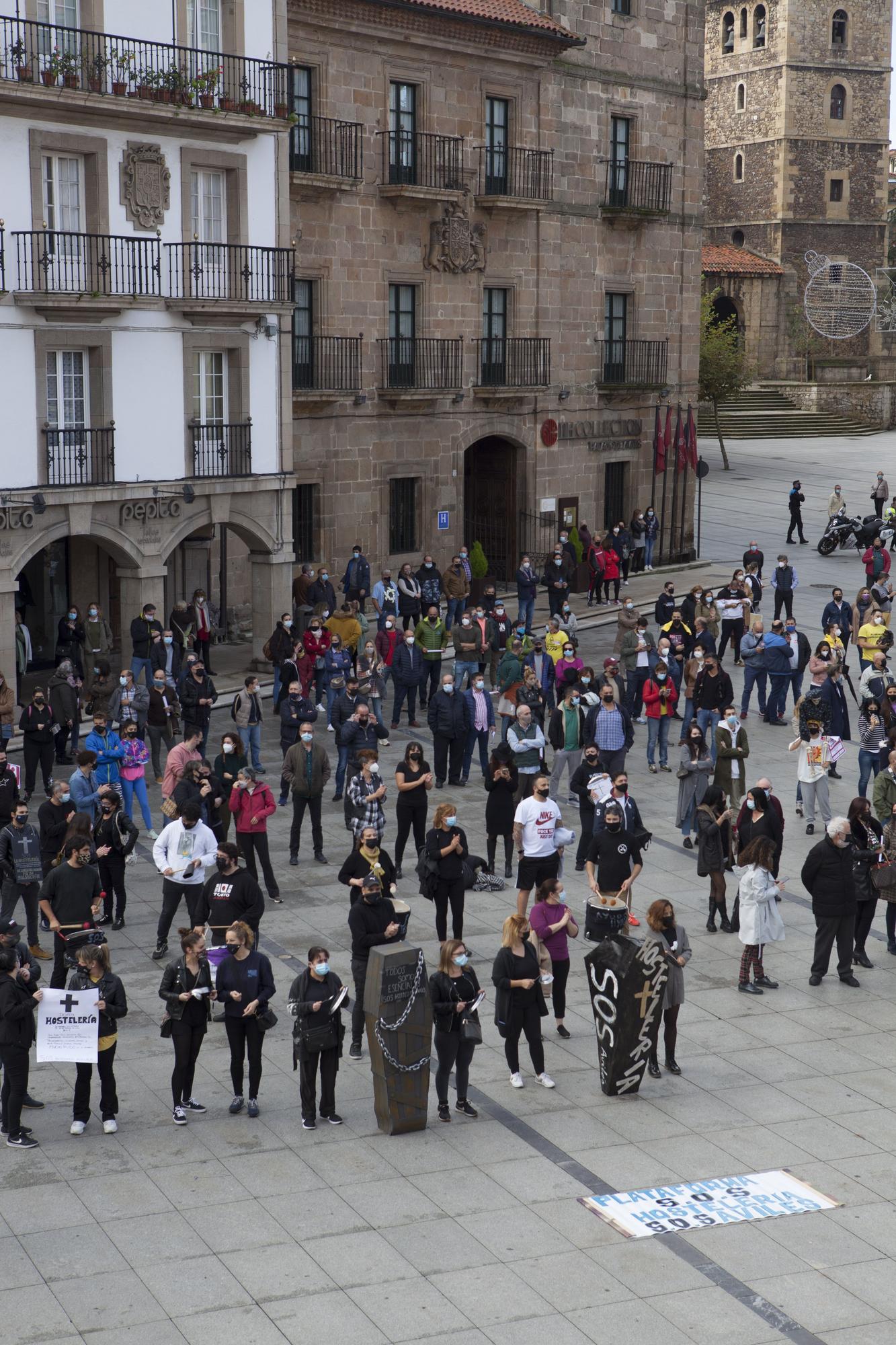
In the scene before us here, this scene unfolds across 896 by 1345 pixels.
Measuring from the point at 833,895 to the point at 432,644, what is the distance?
421 inches

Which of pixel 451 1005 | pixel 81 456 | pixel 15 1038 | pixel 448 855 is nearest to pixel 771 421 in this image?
pixel 81 456

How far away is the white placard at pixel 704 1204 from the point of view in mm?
10953

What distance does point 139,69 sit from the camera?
25.8 meters

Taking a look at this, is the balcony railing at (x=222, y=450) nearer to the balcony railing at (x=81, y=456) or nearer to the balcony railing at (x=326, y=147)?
the balcony railing at (x=81, y=456)

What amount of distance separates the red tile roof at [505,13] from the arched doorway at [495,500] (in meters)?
8.39

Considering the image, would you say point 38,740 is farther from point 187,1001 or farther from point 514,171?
point 514,171

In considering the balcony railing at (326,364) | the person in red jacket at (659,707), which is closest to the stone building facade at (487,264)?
the balcony railing at (326,364)

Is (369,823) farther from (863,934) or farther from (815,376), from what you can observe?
(815,376)

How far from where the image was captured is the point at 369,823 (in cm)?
1639

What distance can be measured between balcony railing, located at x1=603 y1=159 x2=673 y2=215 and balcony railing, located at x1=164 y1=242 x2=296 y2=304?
1155 cm

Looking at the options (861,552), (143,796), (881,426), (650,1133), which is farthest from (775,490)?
(650,1133)

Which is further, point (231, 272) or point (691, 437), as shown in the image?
point (691, 437)

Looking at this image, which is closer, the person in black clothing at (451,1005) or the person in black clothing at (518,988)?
the person in black clothing at (451,1005)

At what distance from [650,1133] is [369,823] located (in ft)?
16.4
